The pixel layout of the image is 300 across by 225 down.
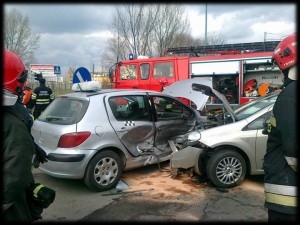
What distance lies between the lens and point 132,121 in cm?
562

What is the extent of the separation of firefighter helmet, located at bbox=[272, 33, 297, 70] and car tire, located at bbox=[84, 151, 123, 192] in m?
3.34

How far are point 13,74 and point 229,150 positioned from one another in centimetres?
367

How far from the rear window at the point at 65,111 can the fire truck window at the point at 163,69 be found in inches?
202

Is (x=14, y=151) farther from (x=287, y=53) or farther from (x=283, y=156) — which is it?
(x=287, y=53)

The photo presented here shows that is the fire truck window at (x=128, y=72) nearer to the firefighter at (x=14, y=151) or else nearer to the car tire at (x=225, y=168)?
the car tire at (x=225, y=168)

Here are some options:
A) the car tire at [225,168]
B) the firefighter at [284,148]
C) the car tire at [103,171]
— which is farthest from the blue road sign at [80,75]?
the firefighter at [284,148]

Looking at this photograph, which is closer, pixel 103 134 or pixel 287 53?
pixel 287 53

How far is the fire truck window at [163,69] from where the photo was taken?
10.2 m

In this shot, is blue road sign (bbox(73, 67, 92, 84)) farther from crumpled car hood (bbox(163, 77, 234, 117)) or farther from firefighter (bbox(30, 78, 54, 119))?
crumpled car hood (bbox(163, 77, 234, 117))

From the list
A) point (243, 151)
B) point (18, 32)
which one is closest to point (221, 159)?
point (243, 151)

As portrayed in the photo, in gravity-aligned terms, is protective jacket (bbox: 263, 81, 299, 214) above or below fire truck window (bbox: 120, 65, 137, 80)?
below

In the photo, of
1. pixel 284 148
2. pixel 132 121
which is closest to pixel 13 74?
pixel 284 148

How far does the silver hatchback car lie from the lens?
16.2 feet

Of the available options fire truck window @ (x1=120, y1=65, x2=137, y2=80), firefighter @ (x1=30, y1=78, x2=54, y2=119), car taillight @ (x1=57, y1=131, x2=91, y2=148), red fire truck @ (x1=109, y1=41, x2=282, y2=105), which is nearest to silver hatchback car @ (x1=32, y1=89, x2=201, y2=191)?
car taillight @ (x1=57, y1=131, x2=91, y2=148)
